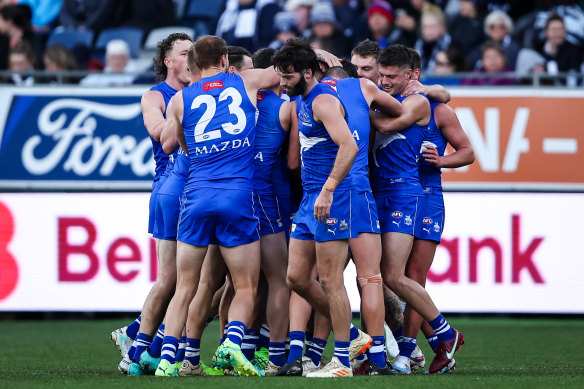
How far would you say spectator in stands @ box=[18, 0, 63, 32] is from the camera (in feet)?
60.6

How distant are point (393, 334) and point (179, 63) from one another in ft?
10.1

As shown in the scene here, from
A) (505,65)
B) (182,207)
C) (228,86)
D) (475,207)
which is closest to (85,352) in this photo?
(182,207)

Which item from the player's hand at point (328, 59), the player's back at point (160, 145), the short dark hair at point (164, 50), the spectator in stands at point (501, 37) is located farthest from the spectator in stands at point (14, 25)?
the player's hand at point (328, 59)

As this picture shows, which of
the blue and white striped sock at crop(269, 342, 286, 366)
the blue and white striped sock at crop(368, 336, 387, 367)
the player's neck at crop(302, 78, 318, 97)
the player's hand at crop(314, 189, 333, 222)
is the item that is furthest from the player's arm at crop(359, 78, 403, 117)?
the blue and white striped sock at crop(269, 342, 286, 366)

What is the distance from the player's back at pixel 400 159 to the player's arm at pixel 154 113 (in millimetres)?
1862

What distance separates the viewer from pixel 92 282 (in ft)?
46.4

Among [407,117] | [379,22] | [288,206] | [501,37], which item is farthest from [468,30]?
[288,206]

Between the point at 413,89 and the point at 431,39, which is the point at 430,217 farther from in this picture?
the point at 431,39

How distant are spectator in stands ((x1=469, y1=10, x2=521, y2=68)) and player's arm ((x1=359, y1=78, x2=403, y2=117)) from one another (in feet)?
23.7

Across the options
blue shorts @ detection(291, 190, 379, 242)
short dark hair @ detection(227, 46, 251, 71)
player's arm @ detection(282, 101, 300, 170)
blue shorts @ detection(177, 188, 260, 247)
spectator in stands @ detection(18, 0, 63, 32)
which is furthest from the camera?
spectator in stands @ detection(18, 0, 63, 32)

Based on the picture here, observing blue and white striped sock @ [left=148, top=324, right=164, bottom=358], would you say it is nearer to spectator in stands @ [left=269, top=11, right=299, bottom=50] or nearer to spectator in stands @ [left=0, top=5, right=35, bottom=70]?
spectator in stands @ [left=269, top=11, right=299, bottom=50]

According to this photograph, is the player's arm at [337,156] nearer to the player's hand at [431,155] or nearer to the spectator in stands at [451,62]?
the player's hand at [431,155]

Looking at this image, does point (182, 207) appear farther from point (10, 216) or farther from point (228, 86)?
point (10, 216)

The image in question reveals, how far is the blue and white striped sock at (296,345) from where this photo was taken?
8.56m
